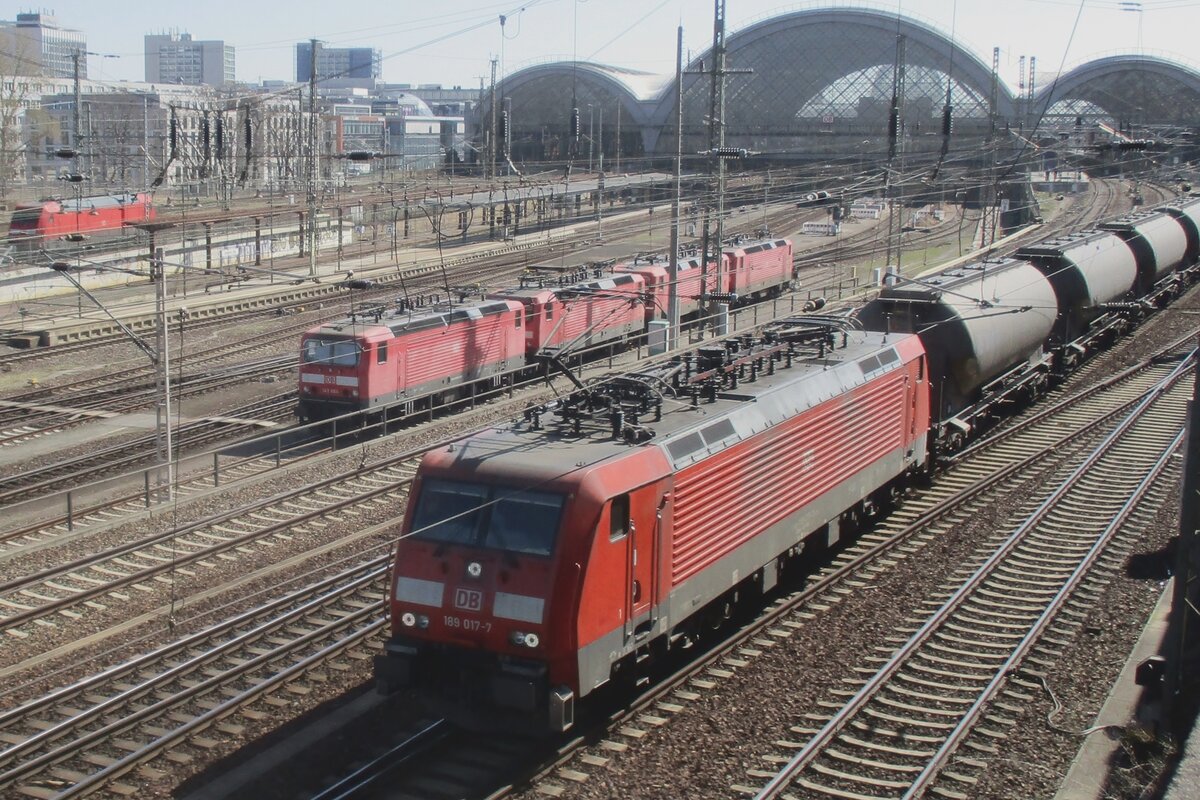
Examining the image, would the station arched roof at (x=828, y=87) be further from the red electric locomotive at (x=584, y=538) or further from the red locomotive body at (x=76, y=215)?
the red electric locomotive at (x=584, y=538)

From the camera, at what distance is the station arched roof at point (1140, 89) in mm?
89562

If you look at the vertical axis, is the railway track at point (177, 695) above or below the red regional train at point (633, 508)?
below

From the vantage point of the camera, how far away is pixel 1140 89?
9100 cm

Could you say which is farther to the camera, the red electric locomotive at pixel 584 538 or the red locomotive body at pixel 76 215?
the red locomotive body at pixel 76 215

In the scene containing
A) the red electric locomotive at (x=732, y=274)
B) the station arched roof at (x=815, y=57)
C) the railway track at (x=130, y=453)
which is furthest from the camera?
the station arched roof at (x=815, y=57)

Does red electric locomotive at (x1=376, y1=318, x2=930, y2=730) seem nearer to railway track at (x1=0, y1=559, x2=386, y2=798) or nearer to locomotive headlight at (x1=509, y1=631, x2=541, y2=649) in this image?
locomotive headlight at (x1=509, y1=631, x2=541, y2=649)

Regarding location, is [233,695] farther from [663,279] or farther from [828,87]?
[828,87]

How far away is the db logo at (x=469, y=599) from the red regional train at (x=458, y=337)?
10.7 m

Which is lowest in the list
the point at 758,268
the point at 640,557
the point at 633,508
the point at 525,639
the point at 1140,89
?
the point at 525,639

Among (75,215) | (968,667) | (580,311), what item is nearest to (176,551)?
(968,667)

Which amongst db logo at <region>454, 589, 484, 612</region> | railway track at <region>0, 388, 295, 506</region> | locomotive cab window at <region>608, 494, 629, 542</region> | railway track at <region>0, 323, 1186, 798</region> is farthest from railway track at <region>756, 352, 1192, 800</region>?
railway track at <region>0, 388, 295, 506</region>

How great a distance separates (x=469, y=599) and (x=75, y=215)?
4146cm

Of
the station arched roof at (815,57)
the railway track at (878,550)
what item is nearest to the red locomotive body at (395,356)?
the railway track at (878,550)

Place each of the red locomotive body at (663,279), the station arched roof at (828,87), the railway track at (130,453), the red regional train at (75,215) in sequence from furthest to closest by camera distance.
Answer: the station arched roof at (828,87) < the red regional train at (75,215) < the red locomotive body at (663,279) < the railway track at (130,453)
